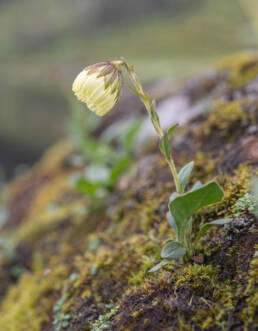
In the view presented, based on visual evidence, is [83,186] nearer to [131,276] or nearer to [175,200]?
[131,276]

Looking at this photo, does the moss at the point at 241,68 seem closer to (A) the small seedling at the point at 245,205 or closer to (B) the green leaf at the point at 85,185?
(B) the green leaf at the point at 85,185

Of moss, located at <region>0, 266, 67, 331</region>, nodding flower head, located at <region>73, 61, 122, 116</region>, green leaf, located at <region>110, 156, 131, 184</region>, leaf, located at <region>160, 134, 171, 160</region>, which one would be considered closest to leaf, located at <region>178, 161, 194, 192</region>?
leaf, located at <region>160, 134, 171, 160</region>

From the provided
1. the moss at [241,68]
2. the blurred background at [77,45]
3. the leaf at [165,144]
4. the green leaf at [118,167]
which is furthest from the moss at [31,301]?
the blurred background at [77,45]

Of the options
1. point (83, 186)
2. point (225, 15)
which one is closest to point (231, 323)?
point (83, 186)

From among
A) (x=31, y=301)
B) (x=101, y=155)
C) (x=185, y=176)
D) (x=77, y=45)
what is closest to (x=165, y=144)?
(x=185, y=176)

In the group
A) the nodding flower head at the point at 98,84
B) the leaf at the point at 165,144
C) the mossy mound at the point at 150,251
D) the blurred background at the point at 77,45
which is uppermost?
the blurred background at the point at 77,45

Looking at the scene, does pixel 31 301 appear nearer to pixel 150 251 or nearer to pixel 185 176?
pixel 150 251
